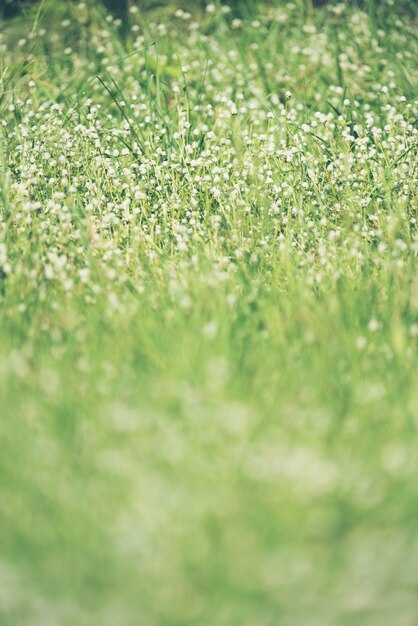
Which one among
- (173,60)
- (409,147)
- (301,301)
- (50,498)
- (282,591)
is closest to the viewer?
(282,591)

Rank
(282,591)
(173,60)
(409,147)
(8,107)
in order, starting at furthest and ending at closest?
1. (173,60)
2. (8,107)
3. (409,147)
4. (282,591)

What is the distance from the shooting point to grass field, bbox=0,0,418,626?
2.08 meters

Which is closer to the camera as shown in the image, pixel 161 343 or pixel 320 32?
pixel 161 343

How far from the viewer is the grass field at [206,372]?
6.82 ft

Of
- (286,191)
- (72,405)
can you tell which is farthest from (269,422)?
(286,191)

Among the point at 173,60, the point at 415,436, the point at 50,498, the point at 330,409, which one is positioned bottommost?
the point at 415,436

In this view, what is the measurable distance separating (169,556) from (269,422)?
602mm

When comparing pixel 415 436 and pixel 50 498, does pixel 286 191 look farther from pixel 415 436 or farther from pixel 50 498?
pixel 50 498

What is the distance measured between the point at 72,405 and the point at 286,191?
2138mm

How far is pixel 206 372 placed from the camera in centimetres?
263

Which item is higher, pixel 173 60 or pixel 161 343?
pixel 173 60

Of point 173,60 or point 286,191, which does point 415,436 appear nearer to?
point 286,191

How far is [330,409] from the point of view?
2.52 m

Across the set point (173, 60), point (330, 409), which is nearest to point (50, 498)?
point (330, 409)
